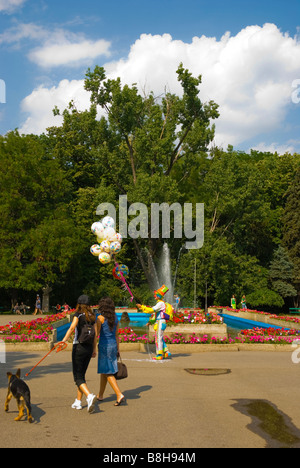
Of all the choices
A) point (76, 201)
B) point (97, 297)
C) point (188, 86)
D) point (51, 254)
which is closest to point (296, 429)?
point (51, 254)

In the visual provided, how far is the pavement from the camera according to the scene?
18.7 feet

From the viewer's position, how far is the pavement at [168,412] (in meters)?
5.69

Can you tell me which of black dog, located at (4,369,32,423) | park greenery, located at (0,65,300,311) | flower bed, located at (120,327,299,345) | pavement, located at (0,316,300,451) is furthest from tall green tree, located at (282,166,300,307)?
black dog, located at (4,369,32,423)

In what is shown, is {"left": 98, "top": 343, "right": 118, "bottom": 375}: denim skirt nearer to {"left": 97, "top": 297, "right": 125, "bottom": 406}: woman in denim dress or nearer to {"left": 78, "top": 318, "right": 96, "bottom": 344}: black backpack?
{"left": 97, "top": 297, "right": 125, "bottom": 406}: woman in denim dress

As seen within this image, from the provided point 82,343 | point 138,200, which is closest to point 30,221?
point 138,200

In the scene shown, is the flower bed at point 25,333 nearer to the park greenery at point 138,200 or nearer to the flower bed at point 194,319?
the flower bed at point 194,319

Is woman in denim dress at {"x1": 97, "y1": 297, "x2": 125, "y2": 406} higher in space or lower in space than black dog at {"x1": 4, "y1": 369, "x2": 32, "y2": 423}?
higher

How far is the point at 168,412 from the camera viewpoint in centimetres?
705

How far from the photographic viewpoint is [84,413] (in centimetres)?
704

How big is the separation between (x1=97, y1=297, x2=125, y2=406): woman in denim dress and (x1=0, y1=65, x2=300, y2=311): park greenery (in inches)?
1097

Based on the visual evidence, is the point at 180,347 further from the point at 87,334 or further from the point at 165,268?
the point at 165,268

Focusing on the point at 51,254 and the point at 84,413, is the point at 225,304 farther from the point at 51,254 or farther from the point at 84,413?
the point at 84,413

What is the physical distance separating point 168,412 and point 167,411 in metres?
0.06

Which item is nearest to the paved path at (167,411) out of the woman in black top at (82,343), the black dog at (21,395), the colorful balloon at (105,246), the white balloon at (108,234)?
the black dog at (21,395)
